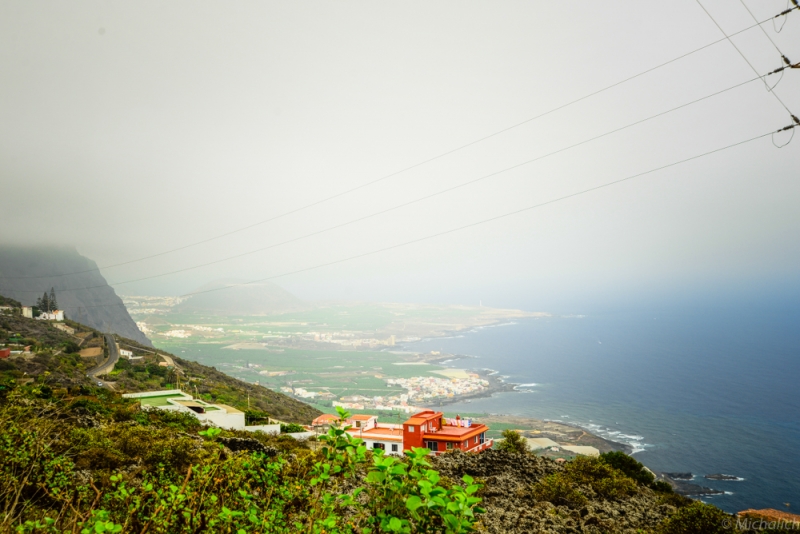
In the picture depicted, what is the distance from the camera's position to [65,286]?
104312mm

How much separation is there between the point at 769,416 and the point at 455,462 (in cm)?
5535

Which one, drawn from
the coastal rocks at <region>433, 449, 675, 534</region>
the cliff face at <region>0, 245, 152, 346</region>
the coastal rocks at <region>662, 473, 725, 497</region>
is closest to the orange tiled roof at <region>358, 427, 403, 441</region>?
the coastal rocks at <region>433, 449, 675, 534</region>

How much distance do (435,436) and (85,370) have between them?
27158 mm

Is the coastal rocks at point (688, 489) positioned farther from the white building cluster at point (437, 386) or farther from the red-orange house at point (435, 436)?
the white building cluster at point (437, 386)

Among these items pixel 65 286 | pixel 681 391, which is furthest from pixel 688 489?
pixel 65 286

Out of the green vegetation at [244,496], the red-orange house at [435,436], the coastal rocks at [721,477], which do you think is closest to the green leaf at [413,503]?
the green vegetation at [244,496]

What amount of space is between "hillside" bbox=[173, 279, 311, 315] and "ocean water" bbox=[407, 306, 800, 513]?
2809 inches

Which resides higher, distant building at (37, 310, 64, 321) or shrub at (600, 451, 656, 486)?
distant building at (37, 310, 64, 321)

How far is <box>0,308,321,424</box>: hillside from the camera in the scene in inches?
965

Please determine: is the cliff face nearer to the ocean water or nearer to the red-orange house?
the ocean water

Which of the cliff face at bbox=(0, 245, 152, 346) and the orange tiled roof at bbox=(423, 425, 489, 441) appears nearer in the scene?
the orange tiled roof at bbox=(423, 425, 489, 441)

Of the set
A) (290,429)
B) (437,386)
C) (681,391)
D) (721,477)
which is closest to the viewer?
(290,429)

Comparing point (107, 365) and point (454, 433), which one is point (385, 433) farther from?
point (107, 365)

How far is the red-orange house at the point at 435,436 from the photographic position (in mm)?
16534
